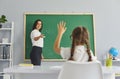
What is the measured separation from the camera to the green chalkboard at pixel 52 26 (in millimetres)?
4750

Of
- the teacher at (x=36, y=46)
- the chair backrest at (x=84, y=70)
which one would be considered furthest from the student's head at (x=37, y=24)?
the chair backrest at (x=84, y=70)

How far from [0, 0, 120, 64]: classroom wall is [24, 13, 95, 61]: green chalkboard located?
0.09 m

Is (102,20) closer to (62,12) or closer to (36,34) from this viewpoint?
(62,12)

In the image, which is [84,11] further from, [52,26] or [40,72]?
[40,72]

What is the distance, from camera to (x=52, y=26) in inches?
189

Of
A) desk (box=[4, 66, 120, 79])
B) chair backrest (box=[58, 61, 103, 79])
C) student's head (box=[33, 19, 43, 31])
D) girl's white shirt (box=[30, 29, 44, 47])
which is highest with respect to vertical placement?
student's head (box=[33, 19, 43, 31])

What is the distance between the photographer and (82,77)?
1.71 metres

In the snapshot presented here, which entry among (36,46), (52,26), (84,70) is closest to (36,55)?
(36,46)

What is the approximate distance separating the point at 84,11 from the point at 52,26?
2.41ft

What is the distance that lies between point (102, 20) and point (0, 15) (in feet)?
6.94

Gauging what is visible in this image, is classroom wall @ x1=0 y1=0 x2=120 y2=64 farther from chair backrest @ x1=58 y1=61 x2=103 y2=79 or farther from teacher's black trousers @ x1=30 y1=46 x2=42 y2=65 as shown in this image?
chair backrest @ x1=58 y1=61 x2=103 y2=79

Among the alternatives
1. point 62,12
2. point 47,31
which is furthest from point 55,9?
point 47,31

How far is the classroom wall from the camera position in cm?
481

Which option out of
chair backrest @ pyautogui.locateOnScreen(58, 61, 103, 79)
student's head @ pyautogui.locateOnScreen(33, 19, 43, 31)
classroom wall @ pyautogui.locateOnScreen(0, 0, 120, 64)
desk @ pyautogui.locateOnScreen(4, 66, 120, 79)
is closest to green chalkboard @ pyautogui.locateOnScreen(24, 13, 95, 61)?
classroom wall @ pyautogui.locateOnScreen(0, 0, 120, 64)
